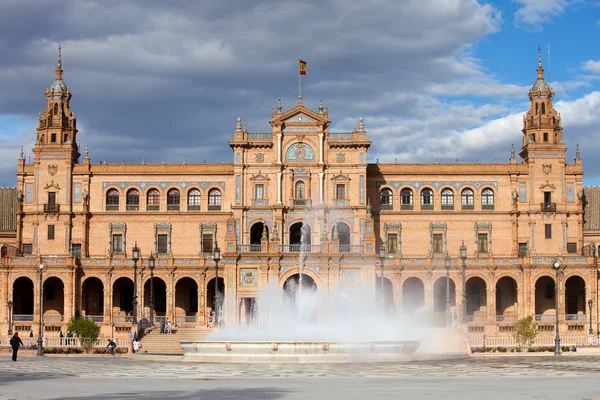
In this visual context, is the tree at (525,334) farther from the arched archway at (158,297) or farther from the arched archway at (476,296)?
the arched archway at (158,297)

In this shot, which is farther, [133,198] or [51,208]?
[133,198]

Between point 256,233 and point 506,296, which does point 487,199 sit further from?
point 256,233

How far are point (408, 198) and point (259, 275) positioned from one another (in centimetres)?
1833

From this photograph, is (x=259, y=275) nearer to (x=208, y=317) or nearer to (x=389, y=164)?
(x=208, y=317)

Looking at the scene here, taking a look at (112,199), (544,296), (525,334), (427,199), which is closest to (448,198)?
(427,199)

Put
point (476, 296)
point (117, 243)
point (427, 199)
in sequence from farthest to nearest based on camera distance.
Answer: point (427, 199) → point (117, 243) → point (476, 296)

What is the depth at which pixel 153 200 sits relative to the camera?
8519 centimetres

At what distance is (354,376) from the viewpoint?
36.7 metres

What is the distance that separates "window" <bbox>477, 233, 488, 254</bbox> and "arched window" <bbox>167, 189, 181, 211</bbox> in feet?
89.2

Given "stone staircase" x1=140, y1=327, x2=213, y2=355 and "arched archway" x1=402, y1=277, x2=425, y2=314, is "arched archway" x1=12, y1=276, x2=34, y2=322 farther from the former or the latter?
"arched archway" x1=402, y1=277, x2=425, y2=314

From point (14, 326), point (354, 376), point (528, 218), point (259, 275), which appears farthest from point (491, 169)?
point (354, 376)

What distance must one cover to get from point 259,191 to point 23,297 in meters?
23.4

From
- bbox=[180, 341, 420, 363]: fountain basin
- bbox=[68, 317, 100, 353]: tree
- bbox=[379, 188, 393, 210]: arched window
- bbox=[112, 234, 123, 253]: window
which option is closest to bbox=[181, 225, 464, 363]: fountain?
bbox=[180, 341, 420, 363]: fountain basin

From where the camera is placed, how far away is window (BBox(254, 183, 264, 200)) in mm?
80438
